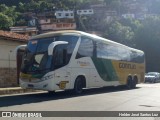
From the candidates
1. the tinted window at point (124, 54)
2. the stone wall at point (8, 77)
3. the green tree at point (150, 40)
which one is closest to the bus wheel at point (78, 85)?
the tinted window at point (124, 54)

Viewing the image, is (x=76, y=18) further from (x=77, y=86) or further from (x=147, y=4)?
(x=77, y=86)

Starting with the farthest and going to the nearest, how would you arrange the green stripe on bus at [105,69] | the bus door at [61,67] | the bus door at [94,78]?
the green stripe on bus at [105,69] < the bus door at [94,78] < the bus door at [61,67]

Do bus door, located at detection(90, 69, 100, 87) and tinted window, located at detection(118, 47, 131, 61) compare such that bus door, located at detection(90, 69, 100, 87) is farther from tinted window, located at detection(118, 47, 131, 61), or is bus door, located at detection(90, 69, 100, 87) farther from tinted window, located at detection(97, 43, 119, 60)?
tinted window, located at detection(118, 47, 131, 61)

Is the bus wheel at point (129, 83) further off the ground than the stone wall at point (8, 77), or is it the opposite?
the stone wall at point (8, 77)

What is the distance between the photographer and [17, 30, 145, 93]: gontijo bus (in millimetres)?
15922

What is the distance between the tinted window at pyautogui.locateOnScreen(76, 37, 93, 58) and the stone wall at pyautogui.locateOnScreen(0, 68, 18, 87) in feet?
23.2

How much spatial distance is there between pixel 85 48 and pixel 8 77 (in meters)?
7.68

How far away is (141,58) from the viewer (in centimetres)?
3016

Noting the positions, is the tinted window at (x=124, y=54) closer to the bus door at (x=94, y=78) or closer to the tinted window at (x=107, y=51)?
the tinted window at (x=107, y=51)

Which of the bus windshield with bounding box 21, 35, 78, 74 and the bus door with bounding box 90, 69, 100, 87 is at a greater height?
the bus windshield with bounding box 21, 35, 78, 74

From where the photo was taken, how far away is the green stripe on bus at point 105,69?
2039 cm

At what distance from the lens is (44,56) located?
16.0m

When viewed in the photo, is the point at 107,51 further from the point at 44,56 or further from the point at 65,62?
the point at 44,56

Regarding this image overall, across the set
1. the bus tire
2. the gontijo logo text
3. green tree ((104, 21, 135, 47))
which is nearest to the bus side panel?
the gontijo logo text
